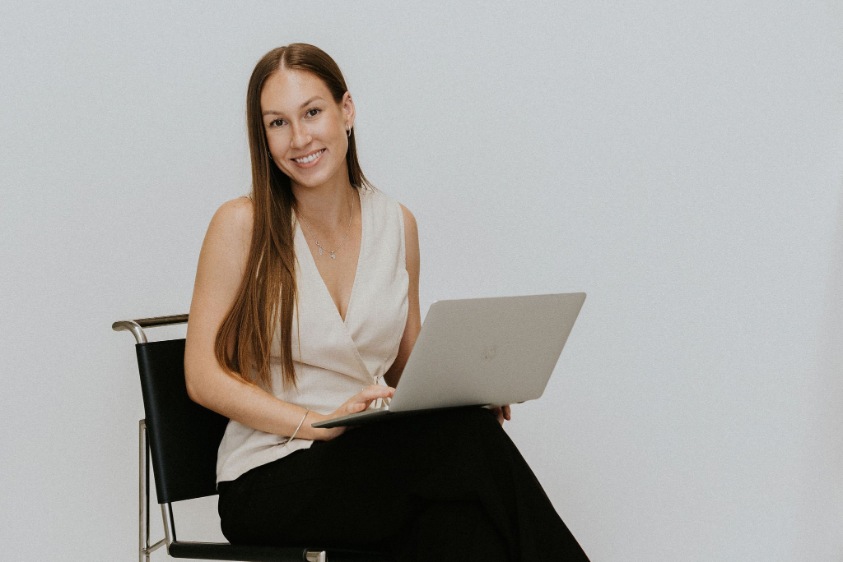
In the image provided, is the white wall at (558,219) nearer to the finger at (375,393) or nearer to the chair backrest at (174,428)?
the chair backrest at (174,428)

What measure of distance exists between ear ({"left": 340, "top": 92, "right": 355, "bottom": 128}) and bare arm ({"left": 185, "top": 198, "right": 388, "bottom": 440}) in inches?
9.7

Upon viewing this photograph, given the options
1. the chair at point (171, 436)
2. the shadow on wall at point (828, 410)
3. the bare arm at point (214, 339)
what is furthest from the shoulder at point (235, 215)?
the shadow on wall at point (828, 410)

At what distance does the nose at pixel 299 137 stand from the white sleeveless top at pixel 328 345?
0.15 meters

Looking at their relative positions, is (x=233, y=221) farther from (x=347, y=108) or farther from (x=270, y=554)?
(x=270, y=554)

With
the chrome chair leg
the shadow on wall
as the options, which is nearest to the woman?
the chrome chair leg

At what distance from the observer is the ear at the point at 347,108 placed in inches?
69.8

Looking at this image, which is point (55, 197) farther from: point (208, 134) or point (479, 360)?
point (479, 360)

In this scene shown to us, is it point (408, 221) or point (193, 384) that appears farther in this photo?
point (408, 221)

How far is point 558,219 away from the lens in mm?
2453

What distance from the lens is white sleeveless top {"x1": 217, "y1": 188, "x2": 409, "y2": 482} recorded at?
1619 mm

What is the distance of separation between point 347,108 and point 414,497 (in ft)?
2.33

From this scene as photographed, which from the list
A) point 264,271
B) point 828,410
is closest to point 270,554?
point 264,271

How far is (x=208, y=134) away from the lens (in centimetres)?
226

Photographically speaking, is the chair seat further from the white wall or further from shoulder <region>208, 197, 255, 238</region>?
the white wall
